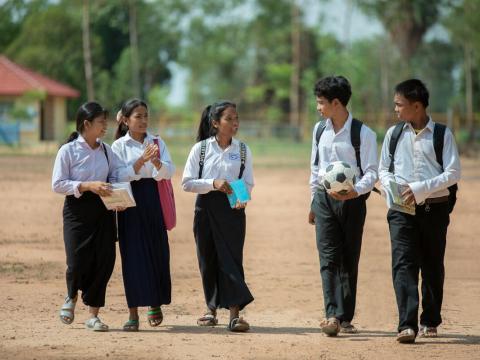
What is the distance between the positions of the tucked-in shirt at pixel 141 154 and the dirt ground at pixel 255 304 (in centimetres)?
119

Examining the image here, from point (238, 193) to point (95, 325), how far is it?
1.47 m

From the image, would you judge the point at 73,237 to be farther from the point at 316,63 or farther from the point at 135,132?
the point at 316,63

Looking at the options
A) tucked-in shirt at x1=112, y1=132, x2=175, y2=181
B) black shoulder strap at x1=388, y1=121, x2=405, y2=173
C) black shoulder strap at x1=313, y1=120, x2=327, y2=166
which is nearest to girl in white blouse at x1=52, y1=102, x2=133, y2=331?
tucked-in shirt at x1=112, y1=132, x2=175, y2=181

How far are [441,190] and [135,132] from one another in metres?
2.37

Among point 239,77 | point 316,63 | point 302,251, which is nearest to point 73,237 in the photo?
point 302,251

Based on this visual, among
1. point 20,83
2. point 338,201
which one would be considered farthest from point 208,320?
point 20,83

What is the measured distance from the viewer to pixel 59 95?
190 ft

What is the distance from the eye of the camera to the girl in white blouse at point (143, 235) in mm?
8359

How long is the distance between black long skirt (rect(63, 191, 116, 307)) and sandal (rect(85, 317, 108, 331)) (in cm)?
12

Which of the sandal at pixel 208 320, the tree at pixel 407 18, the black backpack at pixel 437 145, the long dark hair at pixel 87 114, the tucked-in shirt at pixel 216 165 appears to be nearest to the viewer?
the black backpack at pixel 437 145

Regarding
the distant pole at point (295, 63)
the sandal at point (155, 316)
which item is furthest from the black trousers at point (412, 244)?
the distant pole at point (295, 63)

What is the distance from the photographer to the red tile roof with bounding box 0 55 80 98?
55375 mm

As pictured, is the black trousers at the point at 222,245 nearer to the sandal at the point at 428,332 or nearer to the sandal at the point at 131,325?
the sandal at the point at 131,325

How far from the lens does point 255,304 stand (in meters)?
9.97
